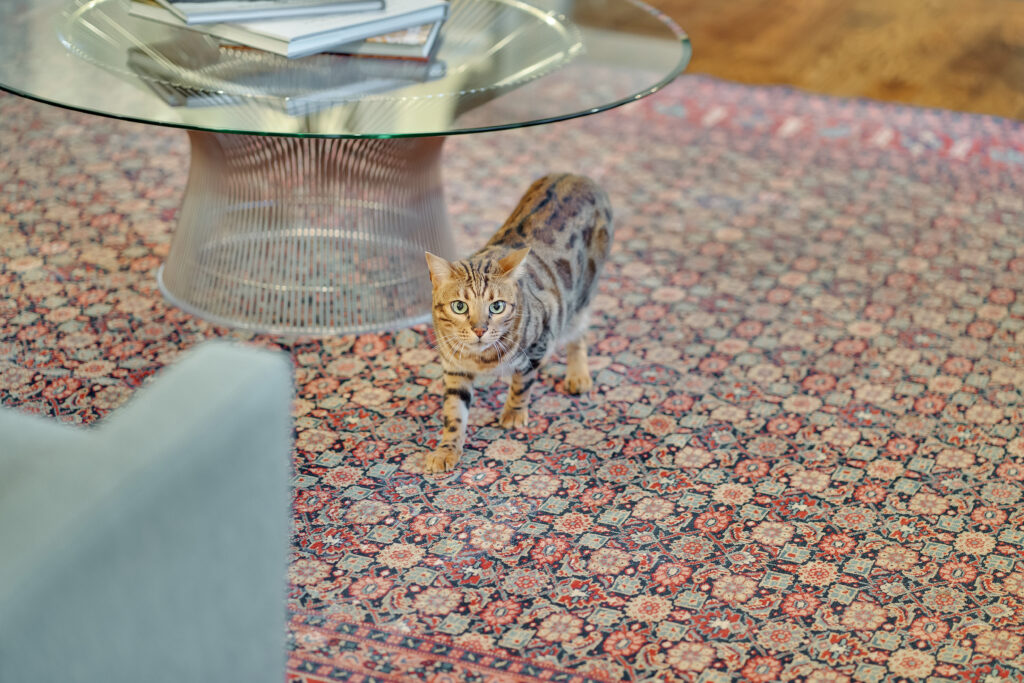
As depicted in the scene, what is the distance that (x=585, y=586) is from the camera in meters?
2.10

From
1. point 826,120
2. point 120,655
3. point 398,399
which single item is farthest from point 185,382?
point 826,120

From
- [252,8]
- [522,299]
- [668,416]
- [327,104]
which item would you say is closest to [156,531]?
[522,299]

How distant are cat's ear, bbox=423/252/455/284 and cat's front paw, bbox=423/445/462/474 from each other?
0.37 meters

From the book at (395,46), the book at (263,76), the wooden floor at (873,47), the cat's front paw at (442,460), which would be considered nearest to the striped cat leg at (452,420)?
the cat's front paw at (442,460)

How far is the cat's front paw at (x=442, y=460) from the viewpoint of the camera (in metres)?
2.39

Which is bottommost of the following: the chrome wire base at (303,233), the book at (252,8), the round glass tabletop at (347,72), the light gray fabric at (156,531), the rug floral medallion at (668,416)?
the rug floral medallion at (668,416)

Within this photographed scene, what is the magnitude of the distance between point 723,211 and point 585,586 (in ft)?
5.99

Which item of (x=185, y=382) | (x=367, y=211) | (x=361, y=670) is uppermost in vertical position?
(x=185, y=382)

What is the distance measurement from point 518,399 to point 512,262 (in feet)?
1.22

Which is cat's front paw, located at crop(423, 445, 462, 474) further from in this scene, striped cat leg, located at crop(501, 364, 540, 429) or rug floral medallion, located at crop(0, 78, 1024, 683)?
striped cat leg, located at crop(501, 364, 540, 429)

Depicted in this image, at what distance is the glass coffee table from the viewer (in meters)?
2.42

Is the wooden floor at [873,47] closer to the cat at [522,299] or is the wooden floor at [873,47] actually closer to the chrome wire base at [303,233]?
the chrome wire base at [303,233]

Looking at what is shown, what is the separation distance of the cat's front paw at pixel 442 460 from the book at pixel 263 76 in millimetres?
727

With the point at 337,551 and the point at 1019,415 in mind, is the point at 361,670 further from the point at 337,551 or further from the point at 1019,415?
the point at 1019,415
